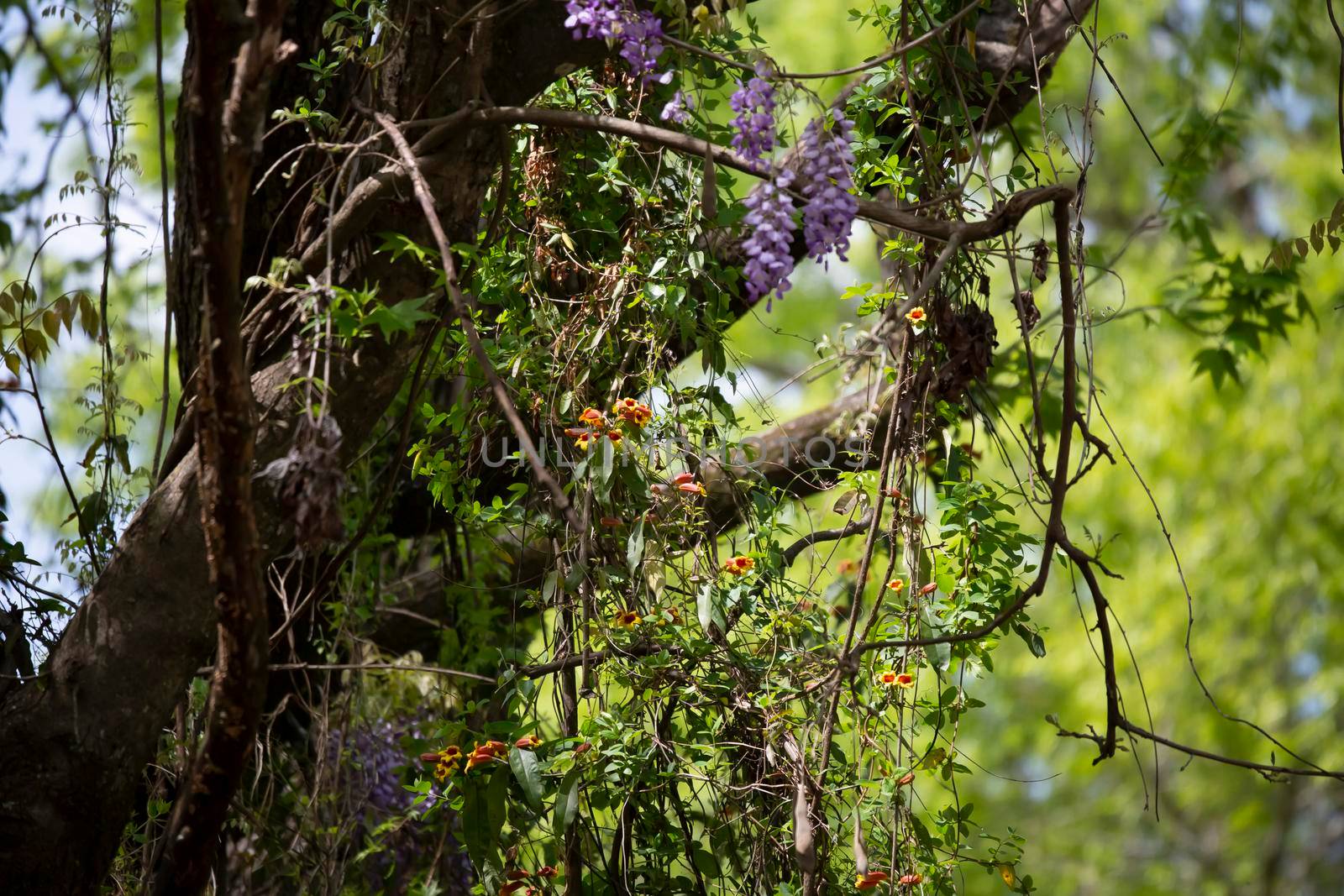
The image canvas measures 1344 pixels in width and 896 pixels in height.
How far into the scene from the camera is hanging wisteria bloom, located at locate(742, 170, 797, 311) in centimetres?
120

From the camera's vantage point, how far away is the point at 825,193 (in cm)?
120

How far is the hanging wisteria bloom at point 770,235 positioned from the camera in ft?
3.94

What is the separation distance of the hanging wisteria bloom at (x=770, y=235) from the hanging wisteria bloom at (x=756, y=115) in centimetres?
4

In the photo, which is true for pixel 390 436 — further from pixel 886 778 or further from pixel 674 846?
pixel 886 778

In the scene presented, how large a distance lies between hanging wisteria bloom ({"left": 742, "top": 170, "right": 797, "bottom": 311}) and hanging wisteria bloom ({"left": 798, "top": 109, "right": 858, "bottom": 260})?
2 cm

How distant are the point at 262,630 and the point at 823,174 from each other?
0.70 m

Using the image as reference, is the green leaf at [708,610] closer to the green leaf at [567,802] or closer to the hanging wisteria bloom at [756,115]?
the green leaf at [567,802]

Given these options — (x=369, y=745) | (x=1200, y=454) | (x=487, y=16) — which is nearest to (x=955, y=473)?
(x=487, y=16)

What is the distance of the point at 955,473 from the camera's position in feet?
5.79

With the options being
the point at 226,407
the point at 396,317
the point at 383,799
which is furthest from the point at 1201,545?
the point at 226,407

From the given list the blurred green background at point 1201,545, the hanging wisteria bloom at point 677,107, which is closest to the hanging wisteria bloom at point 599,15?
the hanging wisteria bloom at point 677,107

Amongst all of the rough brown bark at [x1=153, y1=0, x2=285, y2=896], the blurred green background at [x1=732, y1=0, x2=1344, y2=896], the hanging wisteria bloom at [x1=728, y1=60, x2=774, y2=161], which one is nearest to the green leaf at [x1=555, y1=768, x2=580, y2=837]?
the rough brown bark at [x1=153, y1=0, x2=285, y2=896]

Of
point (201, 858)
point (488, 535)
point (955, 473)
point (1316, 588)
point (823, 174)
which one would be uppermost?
point (1316, 588)

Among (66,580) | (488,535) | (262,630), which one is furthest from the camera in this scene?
(66,580)
